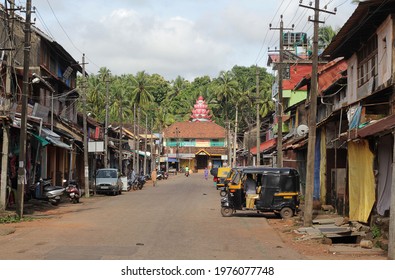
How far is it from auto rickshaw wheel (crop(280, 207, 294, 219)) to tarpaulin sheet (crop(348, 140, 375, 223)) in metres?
3.55

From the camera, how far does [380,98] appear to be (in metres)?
16.6

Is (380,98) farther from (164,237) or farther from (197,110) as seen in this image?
(197,110)

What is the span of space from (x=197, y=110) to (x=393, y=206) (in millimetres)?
94593

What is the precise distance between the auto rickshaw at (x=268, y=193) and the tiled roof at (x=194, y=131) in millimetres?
81745

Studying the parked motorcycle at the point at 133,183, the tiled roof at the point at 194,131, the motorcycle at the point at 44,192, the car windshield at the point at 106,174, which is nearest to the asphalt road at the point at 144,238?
the motorcycle at the point at 44,192

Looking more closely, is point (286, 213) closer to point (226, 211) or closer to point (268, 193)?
point (268, 193)

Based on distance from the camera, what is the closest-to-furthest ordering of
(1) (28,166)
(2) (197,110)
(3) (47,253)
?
(3) (47,253)
(1) (28,166)
(2) (197,110)

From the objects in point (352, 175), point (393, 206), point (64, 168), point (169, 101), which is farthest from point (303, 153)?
point (169, 101)

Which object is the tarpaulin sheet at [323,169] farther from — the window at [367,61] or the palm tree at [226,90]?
the palm tree at [226,90]

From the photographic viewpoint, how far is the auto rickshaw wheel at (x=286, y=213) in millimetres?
20953

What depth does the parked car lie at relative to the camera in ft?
122

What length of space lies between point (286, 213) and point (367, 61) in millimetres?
6643

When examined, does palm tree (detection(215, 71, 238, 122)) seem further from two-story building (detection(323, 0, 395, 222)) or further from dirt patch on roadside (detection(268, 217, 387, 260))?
dirt patch on roadside (detection(268, 217, 387, 260))

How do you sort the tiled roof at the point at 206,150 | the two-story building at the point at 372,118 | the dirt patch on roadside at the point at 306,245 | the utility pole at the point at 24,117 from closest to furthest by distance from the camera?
1. the dirt patch on roadside at the point at 306,245
2. the two-story building at the point at 372,118
3. the utility pole at the point at 24,117
4. the tiled roof at the point at 206,150
